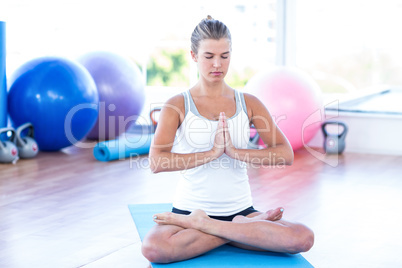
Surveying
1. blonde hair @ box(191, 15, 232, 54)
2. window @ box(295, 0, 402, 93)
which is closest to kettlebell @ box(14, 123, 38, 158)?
window @ box(295, 0, 402, 93)

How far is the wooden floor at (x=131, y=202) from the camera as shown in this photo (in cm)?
243

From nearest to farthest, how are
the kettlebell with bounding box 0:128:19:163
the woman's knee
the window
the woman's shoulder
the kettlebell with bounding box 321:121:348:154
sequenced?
the woman's knee → the woman's shoulder → the kettlebell with bounding box 0:128:19:163 → the kettlebell with bounding box 321:121:348:154 → the window

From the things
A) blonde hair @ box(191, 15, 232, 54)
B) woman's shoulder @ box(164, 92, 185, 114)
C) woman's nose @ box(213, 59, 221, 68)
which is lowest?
woman's shoulder @ box(164, 92, 185, 114)

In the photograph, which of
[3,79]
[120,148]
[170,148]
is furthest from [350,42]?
[170,148]

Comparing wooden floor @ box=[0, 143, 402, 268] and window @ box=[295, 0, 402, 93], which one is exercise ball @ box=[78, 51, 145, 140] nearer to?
wooden floor @ box=[0, 143, 402, 268]

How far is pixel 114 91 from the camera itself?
4.93 meters

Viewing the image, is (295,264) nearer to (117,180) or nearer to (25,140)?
(117,180)

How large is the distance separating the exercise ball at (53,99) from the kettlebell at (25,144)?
94mm

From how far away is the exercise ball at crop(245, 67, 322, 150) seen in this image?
438cm

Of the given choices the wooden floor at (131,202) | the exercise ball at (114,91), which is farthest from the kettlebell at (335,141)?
the exercise ball at (114,91)

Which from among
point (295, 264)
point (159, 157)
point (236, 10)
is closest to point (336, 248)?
point (295, 264)

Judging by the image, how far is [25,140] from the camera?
443cm

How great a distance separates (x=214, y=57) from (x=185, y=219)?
62cm

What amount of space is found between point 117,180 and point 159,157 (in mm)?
1630
